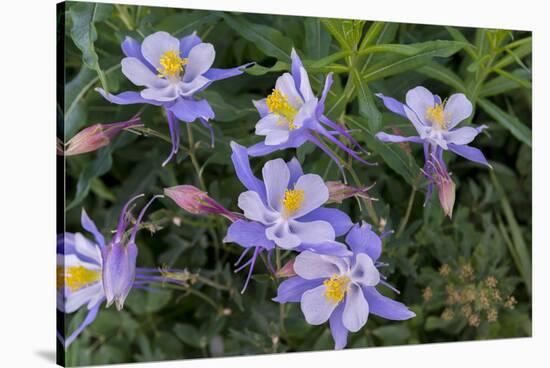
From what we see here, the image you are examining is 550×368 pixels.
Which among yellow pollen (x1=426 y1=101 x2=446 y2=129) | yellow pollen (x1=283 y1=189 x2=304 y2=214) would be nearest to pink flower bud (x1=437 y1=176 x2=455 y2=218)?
yellow pollen (x1=426 y1=101 x2=446 y2=129)

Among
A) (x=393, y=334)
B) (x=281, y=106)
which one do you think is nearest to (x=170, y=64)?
(x=281, y=106)

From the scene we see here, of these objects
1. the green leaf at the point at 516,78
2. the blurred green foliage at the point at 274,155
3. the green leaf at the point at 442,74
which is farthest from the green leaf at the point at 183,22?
the green leaf at the point at 516,78

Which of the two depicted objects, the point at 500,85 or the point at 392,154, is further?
the point at 500,85

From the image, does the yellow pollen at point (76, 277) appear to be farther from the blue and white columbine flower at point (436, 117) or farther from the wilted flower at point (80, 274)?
the blue and white columbine flower at point (436, 117)

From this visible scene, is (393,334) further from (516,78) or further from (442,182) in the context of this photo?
(516,78)

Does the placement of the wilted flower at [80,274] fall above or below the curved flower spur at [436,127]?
below

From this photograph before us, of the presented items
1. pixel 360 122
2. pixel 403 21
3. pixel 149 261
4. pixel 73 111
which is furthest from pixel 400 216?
pixel 73 111
